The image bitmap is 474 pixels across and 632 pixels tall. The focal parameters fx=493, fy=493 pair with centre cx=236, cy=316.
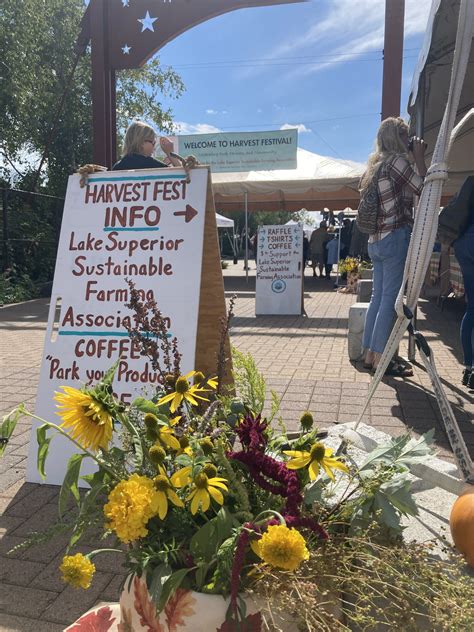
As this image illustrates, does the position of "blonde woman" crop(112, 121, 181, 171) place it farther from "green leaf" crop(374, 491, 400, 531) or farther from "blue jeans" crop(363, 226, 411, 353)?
"green leaf" crop(374, 491, 400, 531)

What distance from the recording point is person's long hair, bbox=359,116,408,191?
3869mm

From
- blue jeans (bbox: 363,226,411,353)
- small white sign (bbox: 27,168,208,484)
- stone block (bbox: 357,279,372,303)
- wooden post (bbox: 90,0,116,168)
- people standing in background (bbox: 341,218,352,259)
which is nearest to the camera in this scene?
small white sign (bbox: 27,168,208,484)

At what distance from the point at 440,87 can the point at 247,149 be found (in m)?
6.53

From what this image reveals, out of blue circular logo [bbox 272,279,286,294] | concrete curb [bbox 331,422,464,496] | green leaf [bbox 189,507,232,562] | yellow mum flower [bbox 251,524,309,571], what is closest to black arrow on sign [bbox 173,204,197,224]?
concrete curb [bbox 331,422,464,496]

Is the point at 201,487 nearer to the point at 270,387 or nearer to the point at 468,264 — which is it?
the point at 270,387

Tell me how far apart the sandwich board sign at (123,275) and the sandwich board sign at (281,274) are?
20.5 ft

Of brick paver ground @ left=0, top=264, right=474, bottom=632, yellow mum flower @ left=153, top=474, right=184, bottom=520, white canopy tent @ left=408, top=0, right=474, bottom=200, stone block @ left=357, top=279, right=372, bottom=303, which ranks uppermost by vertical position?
white canopy tent @ left=408, top=0, right=474, bottom=200

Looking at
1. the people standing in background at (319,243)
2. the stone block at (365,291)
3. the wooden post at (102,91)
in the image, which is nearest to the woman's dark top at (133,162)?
the wooden post at (102,91)

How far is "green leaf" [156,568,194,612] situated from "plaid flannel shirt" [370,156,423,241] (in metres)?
3.40

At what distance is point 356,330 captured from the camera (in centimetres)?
529

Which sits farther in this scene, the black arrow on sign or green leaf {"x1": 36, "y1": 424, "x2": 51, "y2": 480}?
the black arrow on sign

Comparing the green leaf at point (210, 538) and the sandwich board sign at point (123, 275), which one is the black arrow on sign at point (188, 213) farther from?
the green leaf at point (210, 538)

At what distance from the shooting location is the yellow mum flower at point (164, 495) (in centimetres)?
112

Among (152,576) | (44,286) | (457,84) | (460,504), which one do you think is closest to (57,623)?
(152,576)
